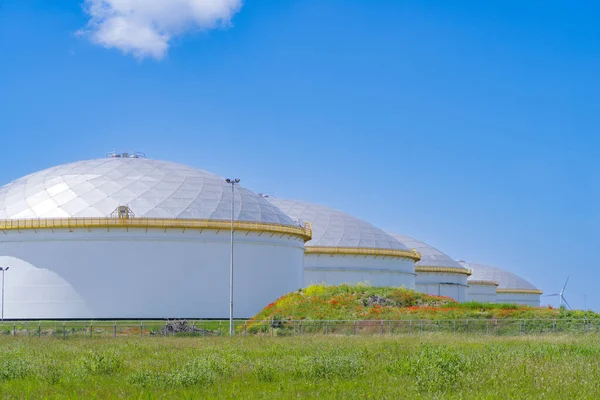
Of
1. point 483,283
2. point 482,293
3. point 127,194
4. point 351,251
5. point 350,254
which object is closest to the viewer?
point 127,194

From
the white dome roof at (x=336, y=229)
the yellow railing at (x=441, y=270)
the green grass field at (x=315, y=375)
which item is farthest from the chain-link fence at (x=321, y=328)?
the yellow railing at (x=441, y=270)

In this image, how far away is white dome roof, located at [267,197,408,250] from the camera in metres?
70.8

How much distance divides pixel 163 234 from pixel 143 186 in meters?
5.11

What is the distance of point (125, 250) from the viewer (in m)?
51.2

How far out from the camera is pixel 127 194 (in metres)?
53.6

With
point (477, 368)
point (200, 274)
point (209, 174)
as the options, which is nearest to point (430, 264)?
point (209, 174)

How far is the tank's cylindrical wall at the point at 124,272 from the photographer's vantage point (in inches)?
2008

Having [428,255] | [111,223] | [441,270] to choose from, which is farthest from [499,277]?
[111,223]

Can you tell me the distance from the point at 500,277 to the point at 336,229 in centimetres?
5683

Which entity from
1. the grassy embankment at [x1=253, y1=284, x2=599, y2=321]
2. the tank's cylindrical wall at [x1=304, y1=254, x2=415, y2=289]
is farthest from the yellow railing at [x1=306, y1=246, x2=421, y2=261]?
the grassy embankment at [x1=253, y1=284, x2=599, y2=321]

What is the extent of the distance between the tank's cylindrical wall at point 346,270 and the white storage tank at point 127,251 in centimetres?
1361

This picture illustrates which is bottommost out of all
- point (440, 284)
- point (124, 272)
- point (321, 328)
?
point (321, 328)

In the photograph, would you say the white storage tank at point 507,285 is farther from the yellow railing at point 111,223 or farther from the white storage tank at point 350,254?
the yellow railing at point 111,223

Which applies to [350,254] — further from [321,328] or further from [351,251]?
[321,328]
